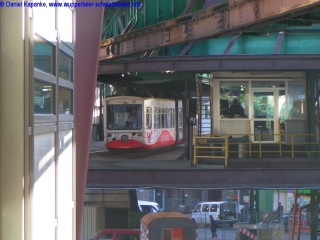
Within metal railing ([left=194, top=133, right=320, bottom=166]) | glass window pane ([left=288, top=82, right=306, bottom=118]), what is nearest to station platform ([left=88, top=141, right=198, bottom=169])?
metal railing ([left=194, top=133, right=320, bottom=166])

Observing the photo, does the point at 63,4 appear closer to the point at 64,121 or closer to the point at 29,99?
the point at 64,121

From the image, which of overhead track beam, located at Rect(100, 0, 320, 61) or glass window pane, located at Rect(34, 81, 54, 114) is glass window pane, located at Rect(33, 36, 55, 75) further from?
overhead track beam, located at Rect(100, 0, 320, 61)

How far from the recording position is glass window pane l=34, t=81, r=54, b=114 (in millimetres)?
3645

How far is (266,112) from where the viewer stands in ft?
69.6

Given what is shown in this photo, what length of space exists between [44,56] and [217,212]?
88.0 ft

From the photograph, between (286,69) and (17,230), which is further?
(286,69)

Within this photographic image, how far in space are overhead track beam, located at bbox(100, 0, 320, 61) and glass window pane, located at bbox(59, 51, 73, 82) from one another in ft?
21.1

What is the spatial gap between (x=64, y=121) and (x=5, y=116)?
1543 millimetres

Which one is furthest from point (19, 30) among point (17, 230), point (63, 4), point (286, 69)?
point (286, 69)

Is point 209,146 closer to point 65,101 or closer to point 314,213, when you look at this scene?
point 314,213

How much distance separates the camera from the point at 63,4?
4.78 meters

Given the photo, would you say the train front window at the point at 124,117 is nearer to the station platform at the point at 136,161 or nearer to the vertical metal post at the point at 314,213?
the station platform at the point at 136,161

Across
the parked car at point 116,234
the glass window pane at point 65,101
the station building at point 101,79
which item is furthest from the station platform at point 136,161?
the glass window pane at point 65,101

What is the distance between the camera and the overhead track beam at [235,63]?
20.0 metres
